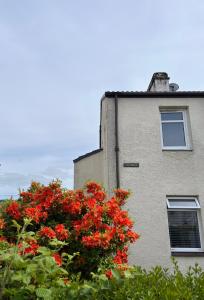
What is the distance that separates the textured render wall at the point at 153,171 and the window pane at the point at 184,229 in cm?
31

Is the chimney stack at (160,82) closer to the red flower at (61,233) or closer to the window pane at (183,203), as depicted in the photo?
the window pane at (183,203)

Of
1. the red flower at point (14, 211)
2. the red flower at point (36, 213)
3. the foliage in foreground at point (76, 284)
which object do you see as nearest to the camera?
the foliage in foreground at point (76, 284)

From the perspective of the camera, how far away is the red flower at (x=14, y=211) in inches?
303

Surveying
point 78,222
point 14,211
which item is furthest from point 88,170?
point 78,222

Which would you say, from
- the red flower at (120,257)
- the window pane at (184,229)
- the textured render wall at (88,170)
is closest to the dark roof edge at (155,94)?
the textured render wall at (88,170)

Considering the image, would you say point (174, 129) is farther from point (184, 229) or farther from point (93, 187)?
point (93, 187)

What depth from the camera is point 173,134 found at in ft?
40.3

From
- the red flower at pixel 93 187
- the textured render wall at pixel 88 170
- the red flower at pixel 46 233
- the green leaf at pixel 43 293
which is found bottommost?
the green leaf at pixel 43 293

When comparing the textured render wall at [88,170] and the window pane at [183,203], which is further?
the textured render wall at [88,170]

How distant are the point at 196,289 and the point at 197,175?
333 inches

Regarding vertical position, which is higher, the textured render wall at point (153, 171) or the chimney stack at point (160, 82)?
the chimney stack at point (160, 82)

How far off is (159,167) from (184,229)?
2.01 metres

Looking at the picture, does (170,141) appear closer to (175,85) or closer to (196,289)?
(175,85)

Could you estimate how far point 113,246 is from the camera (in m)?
7.33
